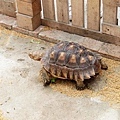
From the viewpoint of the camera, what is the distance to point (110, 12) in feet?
14.2

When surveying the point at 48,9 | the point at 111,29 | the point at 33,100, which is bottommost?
the point at 33,100

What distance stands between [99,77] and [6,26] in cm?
162

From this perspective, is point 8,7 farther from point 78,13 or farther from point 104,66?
point 104,66

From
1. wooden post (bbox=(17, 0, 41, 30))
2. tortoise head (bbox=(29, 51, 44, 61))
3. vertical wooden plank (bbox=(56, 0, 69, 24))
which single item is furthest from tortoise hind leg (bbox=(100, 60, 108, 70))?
wooden post (bbox=(17, 0, 41, 30))

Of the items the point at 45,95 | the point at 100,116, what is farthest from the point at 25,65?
the point at 100,116

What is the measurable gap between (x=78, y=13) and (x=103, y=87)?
1042 millimetres

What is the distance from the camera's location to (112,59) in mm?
4367

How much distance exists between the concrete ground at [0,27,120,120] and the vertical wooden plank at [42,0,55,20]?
1.97 feet

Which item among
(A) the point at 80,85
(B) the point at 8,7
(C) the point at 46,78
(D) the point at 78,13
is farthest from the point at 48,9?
(A) the point at 80,85

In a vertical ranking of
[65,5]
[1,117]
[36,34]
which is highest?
[65,5]

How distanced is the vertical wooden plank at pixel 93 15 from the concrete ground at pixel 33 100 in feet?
2.55

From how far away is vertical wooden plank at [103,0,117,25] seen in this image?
14.0 ft

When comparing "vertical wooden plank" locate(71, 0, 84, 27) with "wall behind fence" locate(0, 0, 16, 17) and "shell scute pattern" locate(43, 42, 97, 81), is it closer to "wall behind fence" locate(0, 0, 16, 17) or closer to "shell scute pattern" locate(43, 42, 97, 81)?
"shell scute pattern" locate(43, 42, 97, 81)

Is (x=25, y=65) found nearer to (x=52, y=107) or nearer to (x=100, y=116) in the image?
(x=52, y=107)
